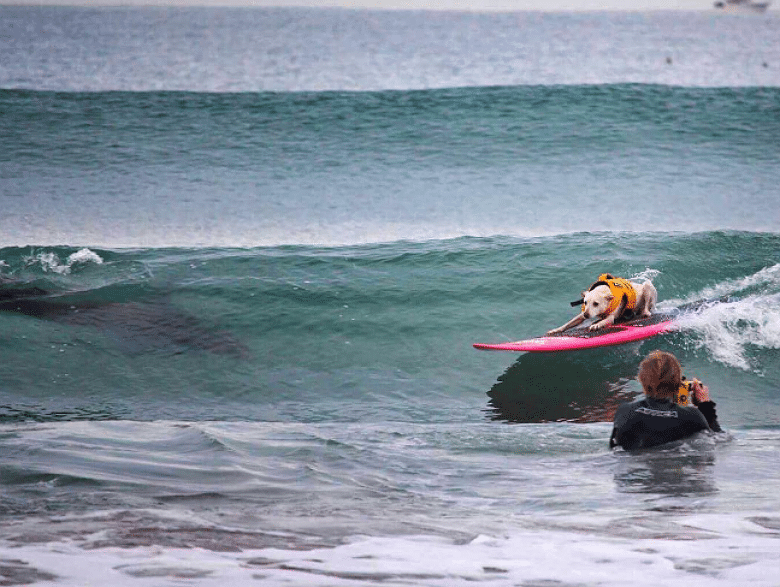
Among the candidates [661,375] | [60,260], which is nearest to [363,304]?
[60,260]

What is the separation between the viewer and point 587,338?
8594 mm

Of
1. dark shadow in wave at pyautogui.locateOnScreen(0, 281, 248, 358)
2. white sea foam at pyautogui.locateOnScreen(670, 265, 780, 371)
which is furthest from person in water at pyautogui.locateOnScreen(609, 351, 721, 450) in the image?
dark shadow in wave at pyautogui.locateOnScreen(0, 281, 248, 358)

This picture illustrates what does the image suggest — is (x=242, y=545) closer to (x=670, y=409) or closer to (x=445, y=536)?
(x=445, y=536)

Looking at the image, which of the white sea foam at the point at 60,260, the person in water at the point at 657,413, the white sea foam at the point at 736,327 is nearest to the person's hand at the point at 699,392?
the person in water at the point at 657,413

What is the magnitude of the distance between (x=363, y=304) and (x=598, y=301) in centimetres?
345

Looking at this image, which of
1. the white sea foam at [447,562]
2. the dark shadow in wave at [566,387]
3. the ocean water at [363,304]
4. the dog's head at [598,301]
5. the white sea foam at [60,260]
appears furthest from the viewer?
the white sea foam at [60,260]

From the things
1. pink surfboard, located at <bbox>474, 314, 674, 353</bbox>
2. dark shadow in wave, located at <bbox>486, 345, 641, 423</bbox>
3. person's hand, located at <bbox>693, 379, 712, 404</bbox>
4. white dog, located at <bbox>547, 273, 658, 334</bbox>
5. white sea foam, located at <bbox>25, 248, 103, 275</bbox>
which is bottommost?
dark shadow in wave, located at <bbox>486, 345, 641, 423</bbox>

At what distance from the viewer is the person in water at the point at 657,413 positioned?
548 centimetres

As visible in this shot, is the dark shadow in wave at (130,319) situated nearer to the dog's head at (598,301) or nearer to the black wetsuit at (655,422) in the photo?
the dog's head at (598,301)

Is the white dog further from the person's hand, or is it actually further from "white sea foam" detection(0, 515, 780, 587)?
"white sea foam" detection(0, 515, 780, 587)

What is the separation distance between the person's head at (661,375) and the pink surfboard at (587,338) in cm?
289

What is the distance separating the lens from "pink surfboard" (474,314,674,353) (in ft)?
28.0

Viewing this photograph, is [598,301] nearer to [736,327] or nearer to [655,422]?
[736,327]

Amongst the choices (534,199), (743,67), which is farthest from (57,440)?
(743,67)
